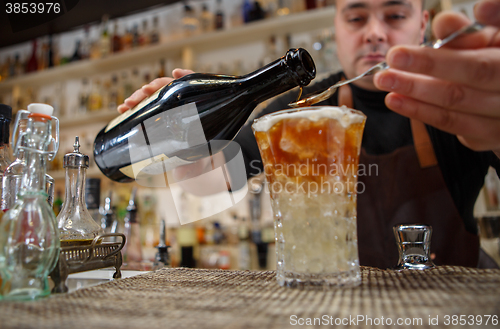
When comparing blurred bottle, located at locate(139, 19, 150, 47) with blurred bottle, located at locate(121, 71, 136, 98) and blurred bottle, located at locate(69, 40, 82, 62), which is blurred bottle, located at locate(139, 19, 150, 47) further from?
blurred bottle, located at locate(69, 40, 82, 62)

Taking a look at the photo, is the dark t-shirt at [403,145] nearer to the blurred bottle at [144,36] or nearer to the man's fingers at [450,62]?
the man's fingers at [450,62]

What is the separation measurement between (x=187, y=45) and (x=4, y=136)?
6.13 feet

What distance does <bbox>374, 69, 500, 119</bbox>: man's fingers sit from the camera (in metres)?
0.44

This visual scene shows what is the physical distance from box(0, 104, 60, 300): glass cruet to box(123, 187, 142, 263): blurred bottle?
56 centimetres

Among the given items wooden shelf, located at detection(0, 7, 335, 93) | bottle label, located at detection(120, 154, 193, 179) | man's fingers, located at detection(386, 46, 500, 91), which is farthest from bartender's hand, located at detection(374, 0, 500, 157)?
wooden shelf, located at detection(0, 7, 335, 93)

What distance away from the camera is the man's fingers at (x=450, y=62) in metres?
0.40

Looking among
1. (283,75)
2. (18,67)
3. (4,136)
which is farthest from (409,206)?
(18,67)

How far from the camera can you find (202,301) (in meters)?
0.36

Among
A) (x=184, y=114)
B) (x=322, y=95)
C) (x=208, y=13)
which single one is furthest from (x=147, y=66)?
(x=322, y=95)

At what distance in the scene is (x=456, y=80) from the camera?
418 millimetres

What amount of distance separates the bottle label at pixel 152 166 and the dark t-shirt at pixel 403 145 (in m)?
0.48

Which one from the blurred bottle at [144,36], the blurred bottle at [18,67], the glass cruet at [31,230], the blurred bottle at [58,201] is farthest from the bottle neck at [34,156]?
the blurred bottle at [18,67]

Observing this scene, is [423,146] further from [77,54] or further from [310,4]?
[77,54]

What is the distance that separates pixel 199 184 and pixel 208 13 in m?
1.69
